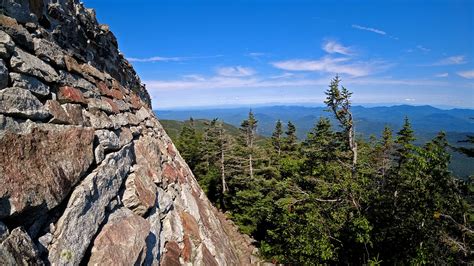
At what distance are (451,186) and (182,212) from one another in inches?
413

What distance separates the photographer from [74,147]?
17.2 feet

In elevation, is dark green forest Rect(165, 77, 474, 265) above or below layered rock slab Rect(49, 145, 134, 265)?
below

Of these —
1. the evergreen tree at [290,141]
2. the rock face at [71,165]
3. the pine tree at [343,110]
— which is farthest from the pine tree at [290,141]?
the rock face at [71,165]

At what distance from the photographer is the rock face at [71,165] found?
4.00 meters

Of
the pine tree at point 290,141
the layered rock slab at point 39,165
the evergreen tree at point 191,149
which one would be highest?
the layered rock slab at point 39,165

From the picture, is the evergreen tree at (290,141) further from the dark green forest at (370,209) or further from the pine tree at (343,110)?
the pine tree at (343,110)

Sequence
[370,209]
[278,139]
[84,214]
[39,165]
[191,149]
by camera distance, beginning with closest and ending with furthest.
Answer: [39,165] < [84,214] < [370,209] < [278,139] < [191,149]

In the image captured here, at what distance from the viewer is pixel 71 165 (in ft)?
16.4

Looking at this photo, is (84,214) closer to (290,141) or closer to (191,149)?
(290,141)

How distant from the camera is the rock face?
13.1 feet

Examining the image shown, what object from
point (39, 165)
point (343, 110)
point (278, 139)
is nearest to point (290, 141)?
point (278, 139)

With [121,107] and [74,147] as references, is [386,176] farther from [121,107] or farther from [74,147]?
[74,147]

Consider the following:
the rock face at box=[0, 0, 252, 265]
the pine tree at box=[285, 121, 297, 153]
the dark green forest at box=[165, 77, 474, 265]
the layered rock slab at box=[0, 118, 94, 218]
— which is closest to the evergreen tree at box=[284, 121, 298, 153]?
the pine tree at box=[285, 121, 297, 153]

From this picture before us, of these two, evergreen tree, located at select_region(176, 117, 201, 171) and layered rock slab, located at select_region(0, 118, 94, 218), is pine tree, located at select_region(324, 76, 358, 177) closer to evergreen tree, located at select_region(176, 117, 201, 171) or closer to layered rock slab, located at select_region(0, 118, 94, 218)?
layered rock slab, located at select_region(0, 118, 94, 218)
